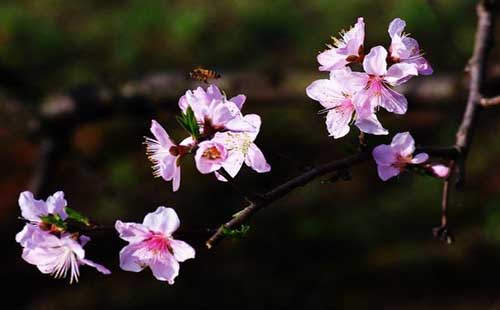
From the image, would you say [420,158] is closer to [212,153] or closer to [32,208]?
[212,153]

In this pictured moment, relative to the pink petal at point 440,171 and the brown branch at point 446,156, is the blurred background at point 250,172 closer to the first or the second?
the brown branch at point 446,156

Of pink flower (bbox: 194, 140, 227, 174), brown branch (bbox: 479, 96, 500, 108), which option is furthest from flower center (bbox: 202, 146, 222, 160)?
brown branch (bbox: 479, 96, 500, 108)

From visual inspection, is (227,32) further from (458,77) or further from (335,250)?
(458,77)

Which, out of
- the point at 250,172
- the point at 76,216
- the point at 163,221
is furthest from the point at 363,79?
the point at 250,172

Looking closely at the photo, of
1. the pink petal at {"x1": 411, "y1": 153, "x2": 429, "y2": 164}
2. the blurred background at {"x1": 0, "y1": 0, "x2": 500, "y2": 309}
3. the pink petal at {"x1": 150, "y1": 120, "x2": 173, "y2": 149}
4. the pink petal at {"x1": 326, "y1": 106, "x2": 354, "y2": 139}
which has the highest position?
the blurred background at {"x1": 0, "y1": 0, "x2": 500, "y2": 309}

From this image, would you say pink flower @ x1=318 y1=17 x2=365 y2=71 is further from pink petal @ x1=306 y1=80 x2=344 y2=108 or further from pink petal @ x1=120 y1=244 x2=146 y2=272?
pink petal @ x1=120 y1=244 x2=146 y2=272

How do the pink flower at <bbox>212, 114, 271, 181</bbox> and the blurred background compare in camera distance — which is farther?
the blurred background

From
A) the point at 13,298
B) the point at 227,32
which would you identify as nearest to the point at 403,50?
the point at 13,298
